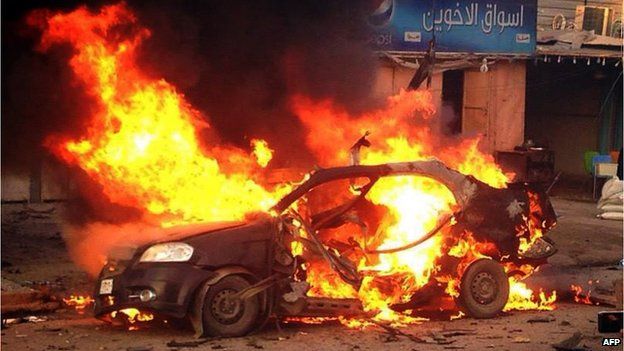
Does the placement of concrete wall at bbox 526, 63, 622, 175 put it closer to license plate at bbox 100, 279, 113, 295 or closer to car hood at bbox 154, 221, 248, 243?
car hood at bbox 154, 221, 248, 243

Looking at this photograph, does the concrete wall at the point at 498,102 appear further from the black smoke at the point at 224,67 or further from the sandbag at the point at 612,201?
the black smoke at the point at 224,67

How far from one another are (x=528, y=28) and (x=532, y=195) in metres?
13.3

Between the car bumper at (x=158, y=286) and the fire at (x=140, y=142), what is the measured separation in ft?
3.18

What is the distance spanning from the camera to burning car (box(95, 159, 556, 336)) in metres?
7.84

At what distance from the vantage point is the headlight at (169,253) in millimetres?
7855

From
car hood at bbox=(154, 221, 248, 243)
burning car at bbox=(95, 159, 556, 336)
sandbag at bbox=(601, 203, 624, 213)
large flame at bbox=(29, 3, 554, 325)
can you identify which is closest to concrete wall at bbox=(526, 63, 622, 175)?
sandbag at bbox=(601, 203, 624, 213)

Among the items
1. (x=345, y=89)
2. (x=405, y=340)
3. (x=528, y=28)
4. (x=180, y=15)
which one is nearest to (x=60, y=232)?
(x=180, y=15)

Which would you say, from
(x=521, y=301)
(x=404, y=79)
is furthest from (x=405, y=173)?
(x=404, y=79)

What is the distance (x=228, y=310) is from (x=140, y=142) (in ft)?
9.96

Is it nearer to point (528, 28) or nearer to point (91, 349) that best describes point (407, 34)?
point (528, 28)

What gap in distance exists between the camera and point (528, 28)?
21.9 metres

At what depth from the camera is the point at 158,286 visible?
7.70m

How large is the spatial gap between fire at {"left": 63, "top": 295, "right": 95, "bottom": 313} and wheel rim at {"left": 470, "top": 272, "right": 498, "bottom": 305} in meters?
3.95

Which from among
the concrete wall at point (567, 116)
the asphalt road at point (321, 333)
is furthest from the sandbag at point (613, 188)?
the asphalt road at point (321, 333)
